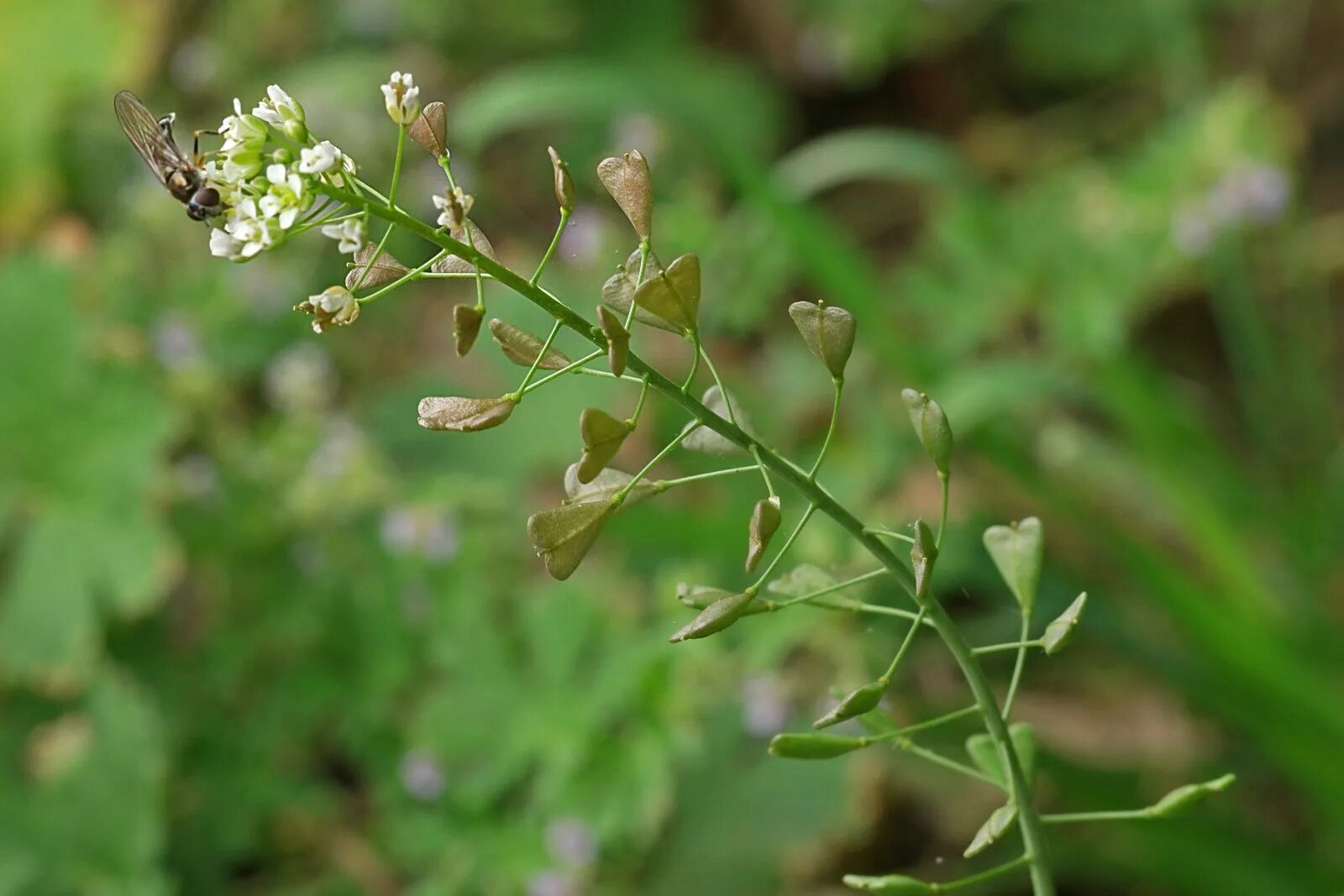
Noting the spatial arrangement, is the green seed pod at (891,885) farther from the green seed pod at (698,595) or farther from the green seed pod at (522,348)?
the green seed pod at (522,348)

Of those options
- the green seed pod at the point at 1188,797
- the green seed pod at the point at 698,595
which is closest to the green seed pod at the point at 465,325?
the green seed pod at the point at 698,595

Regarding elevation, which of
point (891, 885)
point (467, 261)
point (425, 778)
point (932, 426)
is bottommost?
point (425, 778)

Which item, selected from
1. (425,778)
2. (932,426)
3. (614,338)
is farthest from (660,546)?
(614,338)

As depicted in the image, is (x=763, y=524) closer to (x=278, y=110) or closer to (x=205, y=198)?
(x=278, y=110)

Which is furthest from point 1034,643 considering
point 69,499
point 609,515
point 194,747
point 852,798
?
point 69,499

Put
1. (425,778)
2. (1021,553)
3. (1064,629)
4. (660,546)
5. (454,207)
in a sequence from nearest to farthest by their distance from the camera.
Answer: (454,207)
(1064,629)
(1021,553)
(425,778)
(660,546)

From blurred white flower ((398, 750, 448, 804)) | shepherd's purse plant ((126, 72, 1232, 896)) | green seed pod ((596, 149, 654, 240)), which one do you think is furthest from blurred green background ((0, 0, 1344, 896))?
green seed pod ((596, 149, 654, 240))

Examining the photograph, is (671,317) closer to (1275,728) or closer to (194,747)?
(1275,728)
